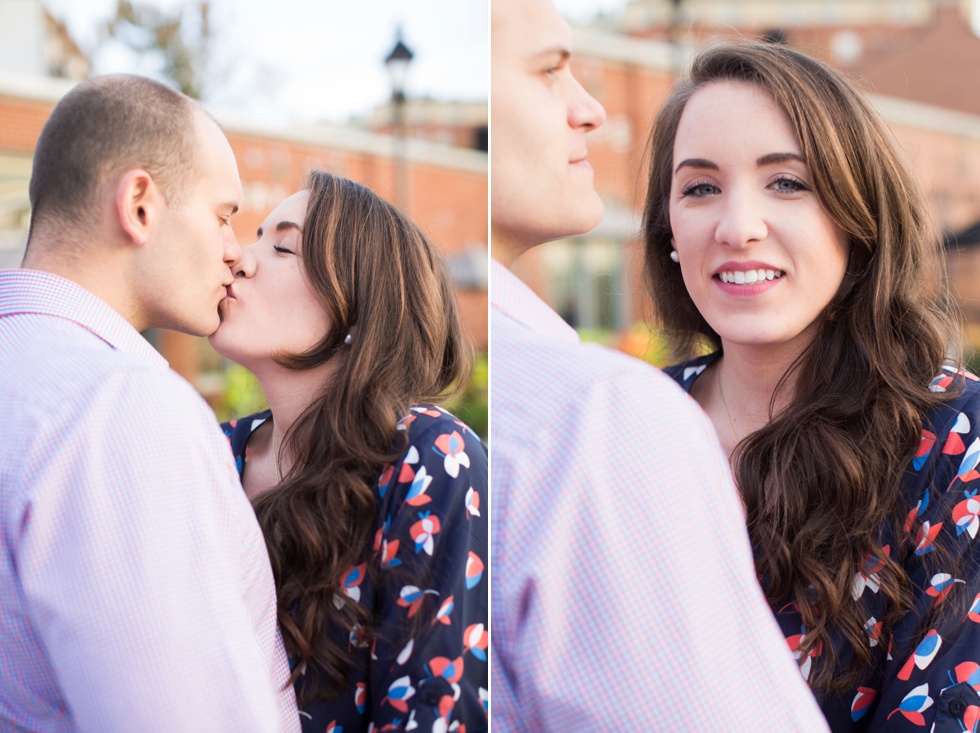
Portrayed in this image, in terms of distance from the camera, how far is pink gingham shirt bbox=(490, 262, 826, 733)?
0.69 meters

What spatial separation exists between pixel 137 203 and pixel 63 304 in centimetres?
14

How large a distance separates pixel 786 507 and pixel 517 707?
1.25 feet

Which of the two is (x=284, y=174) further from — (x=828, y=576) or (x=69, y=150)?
(x=828, y=576)

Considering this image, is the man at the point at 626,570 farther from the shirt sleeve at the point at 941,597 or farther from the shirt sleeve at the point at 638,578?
the shirt sleeve at the point at 941,597

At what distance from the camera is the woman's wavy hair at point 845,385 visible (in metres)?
0.92

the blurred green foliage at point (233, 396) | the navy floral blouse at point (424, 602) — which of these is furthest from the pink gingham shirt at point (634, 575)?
the blurred green foliage at point (233, 396)

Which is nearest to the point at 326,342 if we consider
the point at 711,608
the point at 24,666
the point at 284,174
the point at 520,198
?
the point at 520,198

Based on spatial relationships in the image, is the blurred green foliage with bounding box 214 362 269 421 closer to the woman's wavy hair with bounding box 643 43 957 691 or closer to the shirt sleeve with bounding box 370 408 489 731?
the shirt sleeve with bounding box 370 408 489 731

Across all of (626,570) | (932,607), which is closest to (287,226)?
(626,570)

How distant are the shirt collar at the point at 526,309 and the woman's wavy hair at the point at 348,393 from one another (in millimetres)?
270

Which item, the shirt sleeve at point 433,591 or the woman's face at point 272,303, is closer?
the shirt sleeve at point 433,591

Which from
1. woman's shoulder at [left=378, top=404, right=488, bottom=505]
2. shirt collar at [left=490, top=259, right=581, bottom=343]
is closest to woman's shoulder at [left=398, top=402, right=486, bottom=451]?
woman's shoulder at [left=378, top=404, right=488, bottom=505]

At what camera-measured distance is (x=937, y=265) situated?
3.62ft

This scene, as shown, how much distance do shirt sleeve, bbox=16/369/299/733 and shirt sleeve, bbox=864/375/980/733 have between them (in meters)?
0.62
